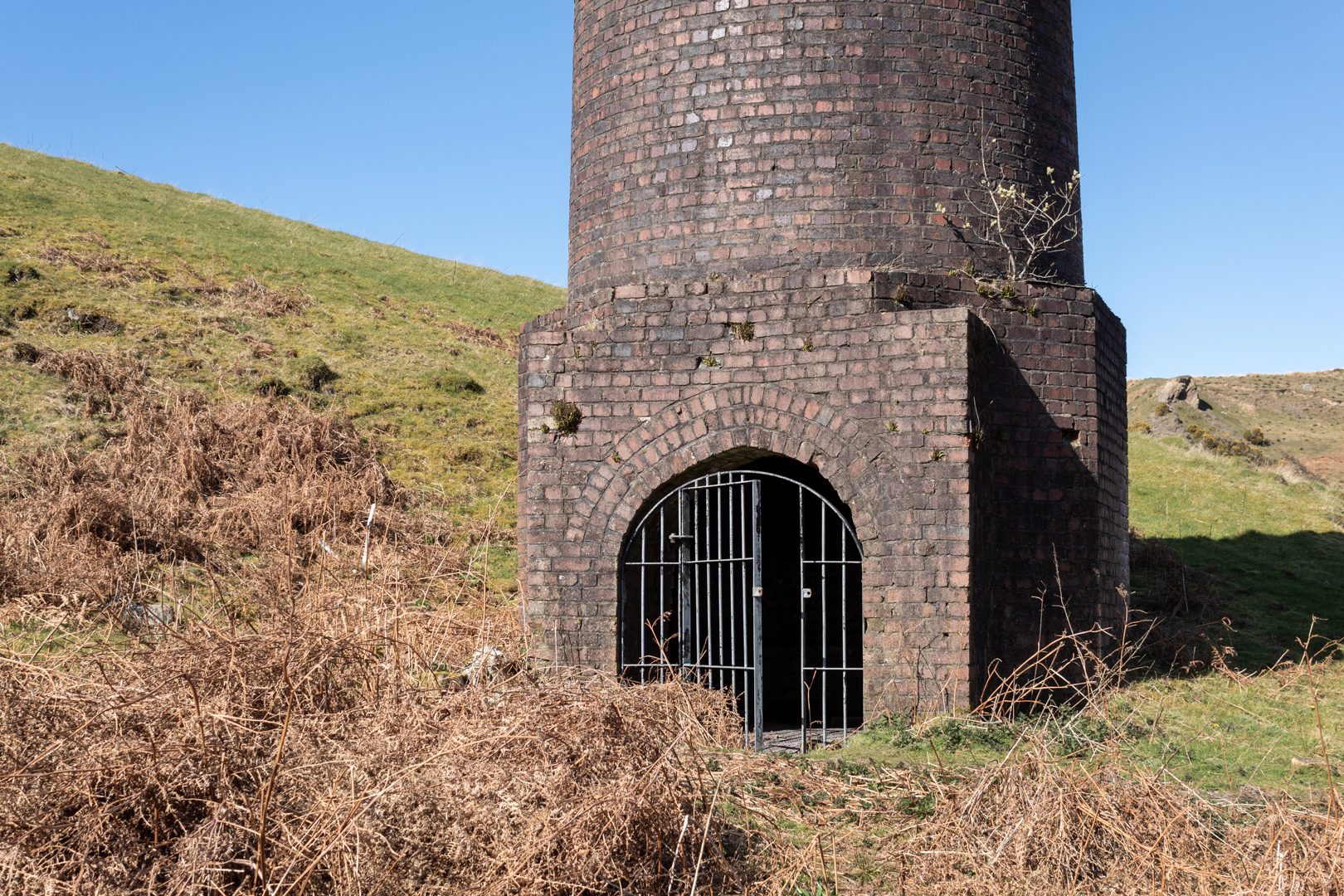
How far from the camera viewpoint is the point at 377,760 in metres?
3.67

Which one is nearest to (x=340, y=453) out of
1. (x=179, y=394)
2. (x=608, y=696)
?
(x=179, y=394)

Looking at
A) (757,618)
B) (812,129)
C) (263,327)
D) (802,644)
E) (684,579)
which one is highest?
(263,327)

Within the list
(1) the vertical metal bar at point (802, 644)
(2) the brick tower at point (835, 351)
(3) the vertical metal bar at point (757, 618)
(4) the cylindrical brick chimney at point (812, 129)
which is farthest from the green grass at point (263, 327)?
(3) the vertical metal bar at point (757, 618)

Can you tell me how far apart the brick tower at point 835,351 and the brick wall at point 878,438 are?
0.02m

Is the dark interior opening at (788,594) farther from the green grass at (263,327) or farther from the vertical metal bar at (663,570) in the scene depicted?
the green grass at (263,327)

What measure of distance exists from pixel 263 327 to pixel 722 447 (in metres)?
17.2

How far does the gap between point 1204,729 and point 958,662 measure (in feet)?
6.14

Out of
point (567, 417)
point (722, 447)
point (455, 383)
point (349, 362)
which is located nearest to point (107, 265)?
point (349, 362)

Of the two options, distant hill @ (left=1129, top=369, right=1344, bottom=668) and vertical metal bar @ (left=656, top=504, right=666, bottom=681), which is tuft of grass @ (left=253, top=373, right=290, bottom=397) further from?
distant hill @ (left=1129, top=369, right=1344, bottom=668)

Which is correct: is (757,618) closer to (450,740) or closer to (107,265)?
(450,740)

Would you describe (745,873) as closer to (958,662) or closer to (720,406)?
(958,662)

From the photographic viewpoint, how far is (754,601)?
23.3ft

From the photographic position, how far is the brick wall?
7.03m

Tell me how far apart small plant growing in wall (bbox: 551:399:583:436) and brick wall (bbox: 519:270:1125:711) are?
0.06 meters
